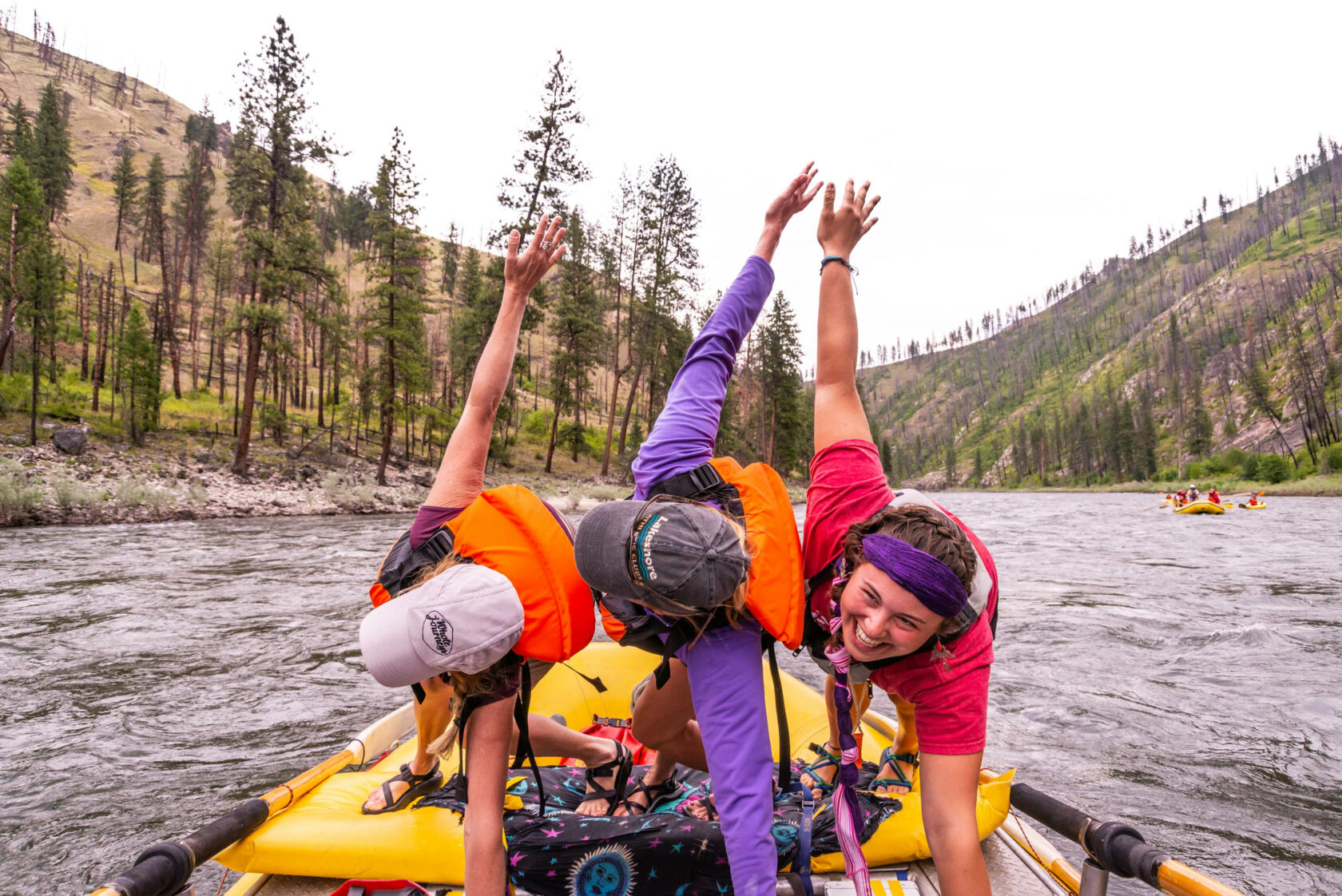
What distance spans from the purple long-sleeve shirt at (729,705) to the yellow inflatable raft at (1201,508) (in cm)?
3049

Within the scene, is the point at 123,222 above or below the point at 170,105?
below

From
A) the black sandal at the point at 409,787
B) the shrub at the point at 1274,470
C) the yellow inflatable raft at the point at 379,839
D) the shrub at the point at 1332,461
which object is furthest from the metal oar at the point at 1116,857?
the shrub at the point at 1274,470

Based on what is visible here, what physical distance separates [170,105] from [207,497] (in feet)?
430

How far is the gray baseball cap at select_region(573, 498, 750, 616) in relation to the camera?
181cm

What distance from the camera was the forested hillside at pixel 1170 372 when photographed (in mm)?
66625

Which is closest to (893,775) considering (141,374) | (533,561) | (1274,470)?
(533,561)

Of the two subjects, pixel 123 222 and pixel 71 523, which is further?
pixel 123 222

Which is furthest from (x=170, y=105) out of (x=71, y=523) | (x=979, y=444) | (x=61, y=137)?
(x=979, y=444)

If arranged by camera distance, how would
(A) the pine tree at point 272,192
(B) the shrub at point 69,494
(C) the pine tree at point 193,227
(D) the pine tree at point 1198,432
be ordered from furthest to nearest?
(D) the pine tree at point 1198,432, (C) the pine tree at point 193,227, (A) the pine tree at point 272,192, (B) the shrub at point 69,494

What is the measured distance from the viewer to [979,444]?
13325 centimetres

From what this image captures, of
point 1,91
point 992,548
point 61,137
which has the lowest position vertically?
point 992,548

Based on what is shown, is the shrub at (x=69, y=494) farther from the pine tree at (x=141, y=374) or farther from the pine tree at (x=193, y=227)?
the pine tree at (x=193, y=227)

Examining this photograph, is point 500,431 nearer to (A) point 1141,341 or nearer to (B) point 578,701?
(B) point 578,701

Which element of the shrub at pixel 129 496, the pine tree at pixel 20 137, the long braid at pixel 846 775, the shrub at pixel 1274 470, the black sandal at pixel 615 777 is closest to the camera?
the long braid at pixel 846 775
